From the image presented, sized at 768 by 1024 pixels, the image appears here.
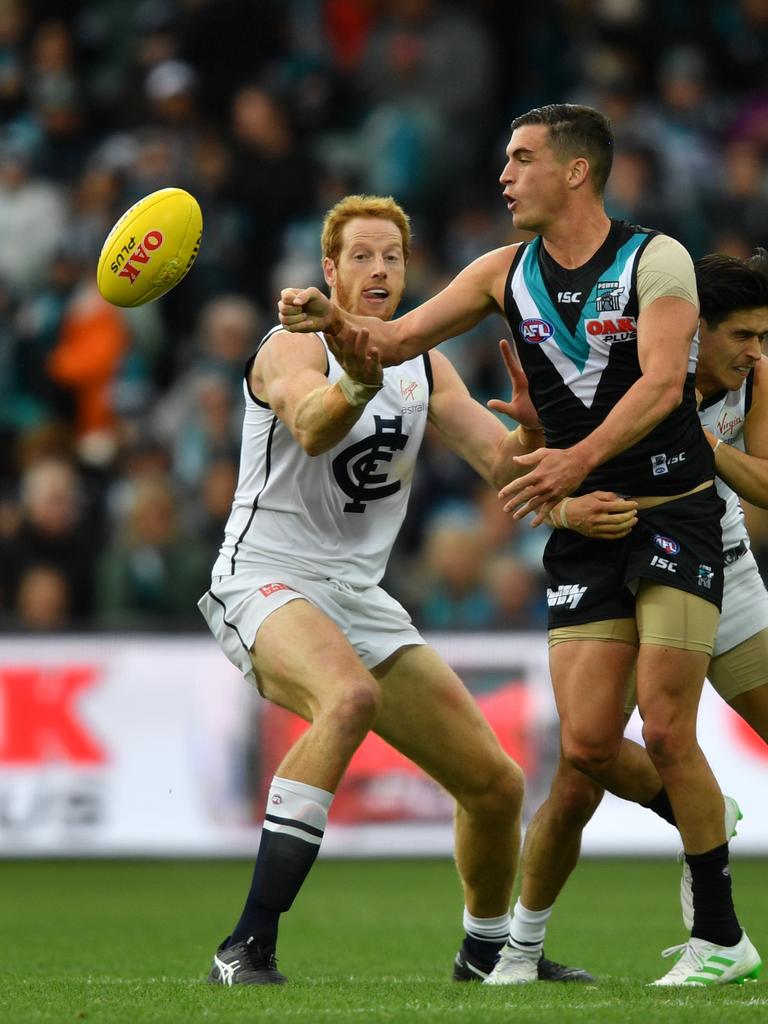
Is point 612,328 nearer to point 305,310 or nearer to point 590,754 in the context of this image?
point 305,310

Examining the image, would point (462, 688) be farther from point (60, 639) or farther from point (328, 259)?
point (60, 639)

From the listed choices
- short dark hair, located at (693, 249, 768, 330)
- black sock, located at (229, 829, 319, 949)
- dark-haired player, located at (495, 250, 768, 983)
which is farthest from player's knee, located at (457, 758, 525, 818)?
short dark hair, located at (693, 249, 768, 330)

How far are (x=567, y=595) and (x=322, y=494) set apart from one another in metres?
1.01

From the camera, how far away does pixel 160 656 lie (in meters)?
11.6

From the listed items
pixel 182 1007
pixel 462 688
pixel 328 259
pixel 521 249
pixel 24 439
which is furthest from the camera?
pixel 24 439

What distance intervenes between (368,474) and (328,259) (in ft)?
2.83

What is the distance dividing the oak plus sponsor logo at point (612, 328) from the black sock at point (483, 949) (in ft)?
7.03

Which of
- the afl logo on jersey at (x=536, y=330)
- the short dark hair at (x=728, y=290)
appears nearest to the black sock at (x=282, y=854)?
the afl logo on jersey at (x=536, y=330)

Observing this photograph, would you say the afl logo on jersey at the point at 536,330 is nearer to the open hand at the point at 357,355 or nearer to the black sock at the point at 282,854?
the open hand at the point at 357,355

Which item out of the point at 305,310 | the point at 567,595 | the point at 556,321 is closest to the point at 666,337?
the point at 556,321

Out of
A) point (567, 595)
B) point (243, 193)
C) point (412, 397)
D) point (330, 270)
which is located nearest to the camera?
point (567, 595)

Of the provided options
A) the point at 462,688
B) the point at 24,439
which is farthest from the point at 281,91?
the point at 462,688

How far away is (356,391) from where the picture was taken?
5555mm

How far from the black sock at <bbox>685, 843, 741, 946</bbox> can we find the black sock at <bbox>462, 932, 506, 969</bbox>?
0.91 m
